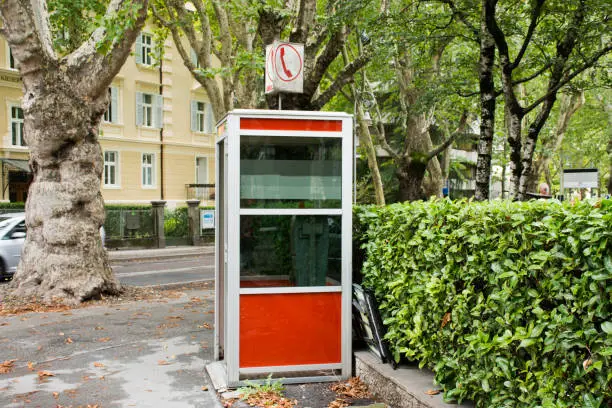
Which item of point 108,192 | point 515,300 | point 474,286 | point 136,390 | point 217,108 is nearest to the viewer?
point 515,300

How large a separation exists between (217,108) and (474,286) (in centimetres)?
1524

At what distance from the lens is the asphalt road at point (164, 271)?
15.9 metres

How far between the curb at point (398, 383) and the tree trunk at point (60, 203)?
633cm

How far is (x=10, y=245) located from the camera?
15945 millimetres

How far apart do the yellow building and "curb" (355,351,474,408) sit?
1139 inches

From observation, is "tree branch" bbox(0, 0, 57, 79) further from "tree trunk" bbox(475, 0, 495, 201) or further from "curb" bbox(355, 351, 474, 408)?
"curb" bbox(355, 351, 474, 408)

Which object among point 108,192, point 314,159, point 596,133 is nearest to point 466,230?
point 314,159

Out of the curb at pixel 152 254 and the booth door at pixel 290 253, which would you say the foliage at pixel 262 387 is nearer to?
the booth door at pixel 290 253

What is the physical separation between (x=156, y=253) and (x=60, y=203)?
1453cm

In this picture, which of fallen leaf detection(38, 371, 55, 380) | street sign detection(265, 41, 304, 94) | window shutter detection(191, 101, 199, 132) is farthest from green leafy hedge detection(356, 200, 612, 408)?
window shutter detection(191, 101, 199, 132)

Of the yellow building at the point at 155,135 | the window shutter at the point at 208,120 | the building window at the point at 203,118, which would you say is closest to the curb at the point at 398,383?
the yellow building at the point at 155,135

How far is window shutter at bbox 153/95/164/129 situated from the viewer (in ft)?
121

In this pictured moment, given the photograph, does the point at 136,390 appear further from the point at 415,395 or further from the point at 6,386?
the point at 415,395

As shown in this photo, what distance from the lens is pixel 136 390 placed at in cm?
600
